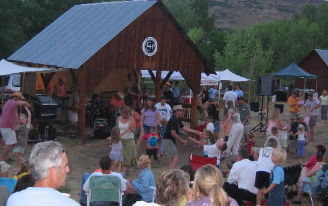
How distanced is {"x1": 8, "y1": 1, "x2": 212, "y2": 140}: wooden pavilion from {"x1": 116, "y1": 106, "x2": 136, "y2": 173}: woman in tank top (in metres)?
3.18

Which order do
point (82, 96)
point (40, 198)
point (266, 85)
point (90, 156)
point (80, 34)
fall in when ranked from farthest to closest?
point (266, 85)
point (80, 34)
point (82, 96)
point (90, 156)
point (40, 198)

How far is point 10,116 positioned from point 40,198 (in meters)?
7.88

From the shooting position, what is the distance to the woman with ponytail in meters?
4.39

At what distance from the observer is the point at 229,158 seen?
12.5 metres

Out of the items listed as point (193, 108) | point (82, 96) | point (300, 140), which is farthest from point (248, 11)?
point (82, 96)

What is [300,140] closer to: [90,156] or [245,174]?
[90,156]

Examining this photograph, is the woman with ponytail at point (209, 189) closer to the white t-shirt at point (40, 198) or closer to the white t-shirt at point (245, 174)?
the white t-shirt at point (40, 198)

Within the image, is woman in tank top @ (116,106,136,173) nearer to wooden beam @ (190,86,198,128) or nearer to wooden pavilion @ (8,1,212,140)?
wooden pavilion @ (8,1,212,140)

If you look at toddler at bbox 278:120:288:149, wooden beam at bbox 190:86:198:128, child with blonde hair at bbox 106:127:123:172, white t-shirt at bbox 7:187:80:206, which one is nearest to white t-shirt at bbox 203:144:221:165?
child with blonde hair at bbox 106:127:123:172

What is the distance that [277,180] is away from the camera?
7223 millimetres

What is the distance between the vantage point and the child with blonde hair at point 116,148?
9470 millimetres

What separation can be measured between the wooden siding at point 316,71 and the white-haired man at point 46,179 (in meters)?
39.1

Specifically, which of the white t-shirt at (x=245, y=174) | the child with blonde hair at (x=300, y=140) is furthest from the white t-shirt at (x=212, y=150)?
the child with blonde hair at (x=300, y=140)

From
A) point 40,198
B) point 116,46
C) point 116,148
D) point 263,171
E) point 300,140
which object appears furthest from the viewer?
point 116,46
